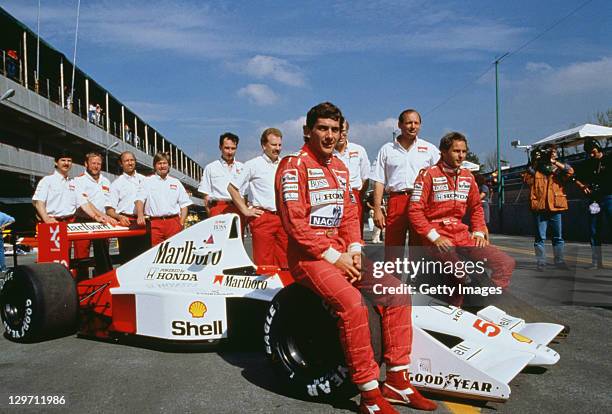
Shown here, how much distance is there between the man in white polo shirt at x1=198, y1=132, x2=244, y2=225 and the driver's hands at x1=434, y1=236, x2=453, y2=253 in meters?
3.63

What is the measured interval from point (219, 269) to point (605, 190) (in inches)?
283

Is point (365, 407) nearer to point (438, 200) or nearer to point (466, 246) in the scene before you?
point (466, 246)

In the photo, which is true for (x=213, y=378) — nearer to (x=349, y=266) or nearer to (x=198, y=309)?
(x=198, y=309)

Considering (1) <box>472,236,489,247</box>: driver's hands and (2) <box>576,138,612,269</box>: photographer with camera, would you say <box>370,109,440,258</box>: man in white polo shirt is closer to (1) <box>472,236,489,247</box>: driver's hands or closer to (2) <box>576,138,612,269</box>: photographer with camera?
(1) <box>472,236,489,247</box>: driver's hands

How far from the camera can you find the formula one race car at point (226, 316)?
3242 mm

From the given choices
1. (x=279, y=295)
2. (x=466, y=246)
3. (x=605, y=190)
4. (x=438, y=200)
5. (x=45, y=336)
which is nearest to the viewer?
(x=279, y=295)

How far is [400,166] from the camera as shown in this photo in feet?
18.9

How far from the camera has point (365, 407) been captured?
2.96 m

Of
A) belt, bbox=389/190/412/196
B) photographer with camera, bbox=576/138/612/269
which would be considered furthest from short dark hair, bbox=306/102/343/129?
photographer with camera, bbox=576/138/612/269

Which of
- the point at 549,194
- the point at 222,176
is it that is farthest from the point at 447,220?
the point at 549,194

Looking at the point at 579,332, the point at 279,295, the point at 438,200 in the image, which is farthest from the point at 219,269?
the point at 579,332

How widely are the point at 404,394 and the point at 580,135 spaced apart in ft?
69.8

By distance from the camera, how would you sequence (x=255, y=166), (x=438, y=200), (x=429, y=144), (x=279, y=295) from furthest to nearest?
(x=255, y=166) → (x=429, y=144) → (x=438, y=200) → (x=279, y=295)

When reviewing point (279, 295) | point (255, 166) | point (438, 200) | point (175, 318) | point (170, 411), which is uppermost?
point (255, 166)
